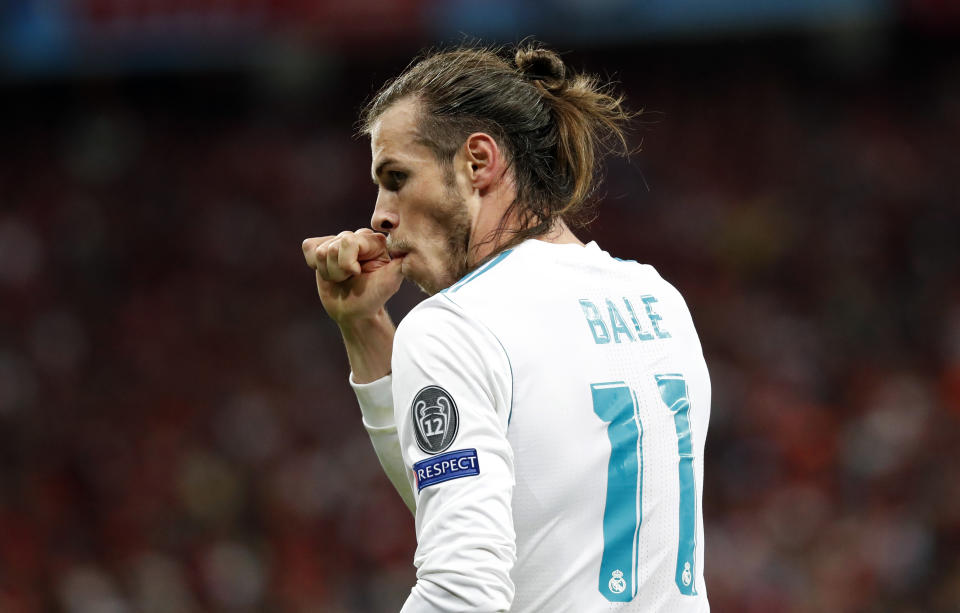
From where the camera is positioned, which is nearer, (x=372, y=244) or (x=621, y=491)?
(x=621, y=491)

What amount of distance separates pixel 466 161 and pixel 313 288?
10681 mm

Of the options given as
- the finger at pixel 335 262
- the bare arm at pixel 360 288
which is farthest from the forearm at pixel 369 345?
the finger at pixel 335 262

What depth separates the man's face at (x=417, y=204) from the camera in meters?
2.13

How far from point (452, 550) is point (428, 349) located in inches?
11.9

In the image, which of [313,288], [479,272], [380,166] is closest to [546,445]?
[479,272]

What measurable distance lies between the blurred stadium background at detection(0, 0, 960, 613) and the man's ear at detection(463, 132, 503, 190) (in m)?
6.79

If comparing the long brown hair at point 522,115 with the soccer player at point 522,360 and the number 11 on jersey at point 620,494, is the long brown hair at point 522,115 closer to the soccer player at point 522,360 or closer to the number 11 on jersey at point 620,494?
the soccer player at point 522,360

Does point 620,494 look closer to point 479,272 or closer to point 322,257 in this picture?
point 479,272

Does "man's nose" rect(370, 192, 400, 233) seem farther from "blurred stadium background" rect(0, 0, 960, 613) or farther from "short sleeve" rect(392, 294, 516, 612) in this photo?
"blurred stadium background" rect(0, 0, 960, 613)

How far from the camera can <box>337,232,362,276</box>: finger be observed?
2295 millimetres

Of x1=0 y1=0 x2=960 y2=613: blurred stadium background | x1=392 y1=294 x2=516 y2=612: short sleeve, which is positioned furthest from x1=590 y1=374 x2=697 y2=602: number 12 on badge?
x1=0 y1=0 x2=960 y2=613: blurred stadium background

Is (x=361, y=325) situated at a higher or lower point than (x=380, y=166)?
lower

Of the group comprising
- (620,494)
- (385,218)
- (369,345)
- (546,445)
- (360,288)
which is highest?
(385,218)

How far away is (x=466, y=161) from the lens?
6.98 ft
